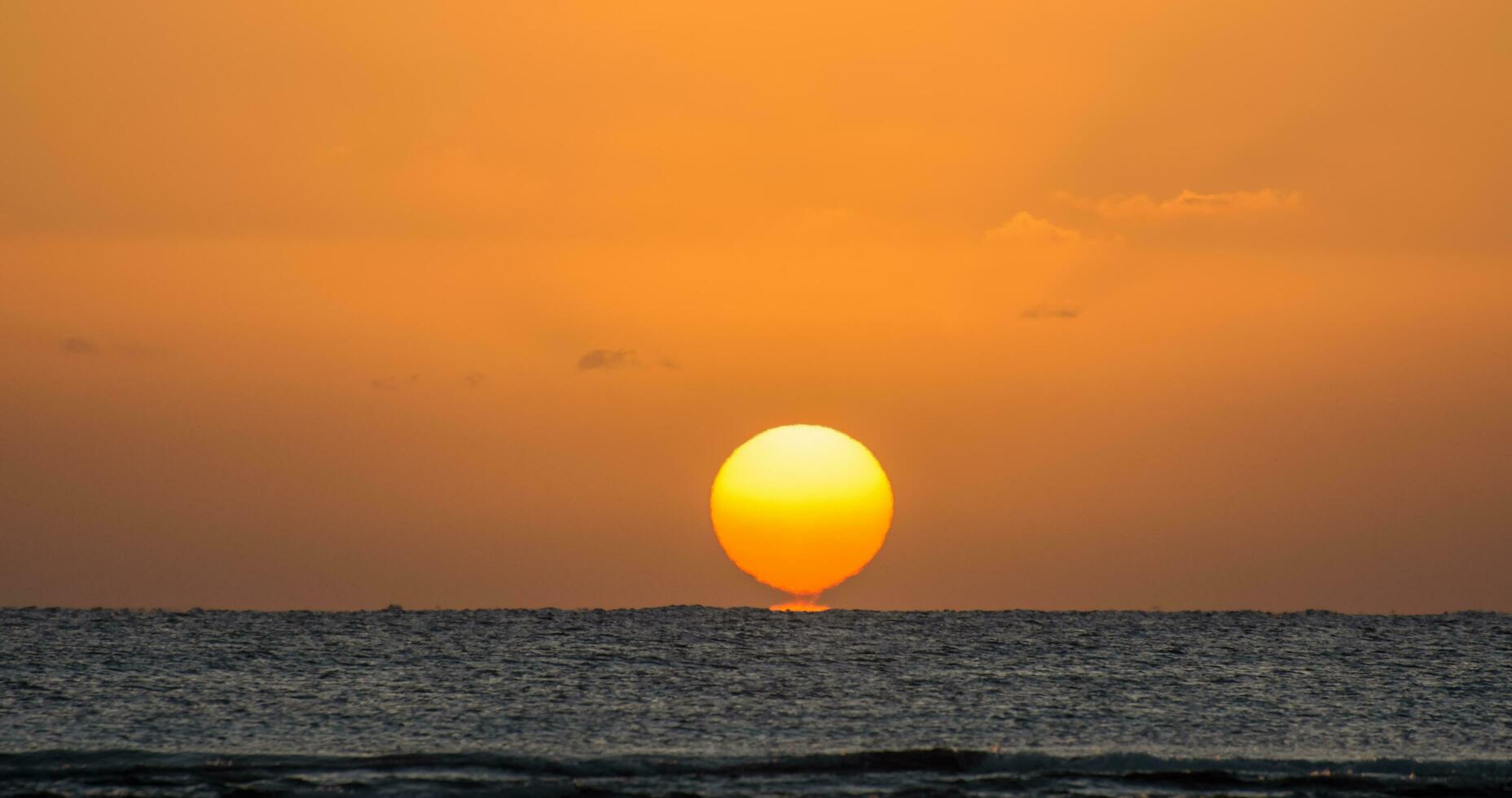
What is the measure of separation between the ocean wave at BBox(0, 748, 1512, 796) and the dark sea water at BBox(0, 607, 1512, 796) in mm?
128

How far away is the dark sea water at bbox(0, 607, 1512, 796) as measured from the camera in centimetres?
3762

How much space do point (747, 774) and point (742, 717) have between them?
1475 centimetres

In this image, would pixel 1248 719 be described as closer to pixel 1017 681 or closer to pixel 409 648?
pixel 1017 681

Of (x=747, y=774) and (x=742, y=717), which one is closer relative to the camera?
(x=747, y=774)

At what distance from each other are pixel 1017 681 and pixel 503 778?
37059 millimetres

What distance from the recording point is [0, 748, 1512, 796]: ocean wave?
36188 millimetres

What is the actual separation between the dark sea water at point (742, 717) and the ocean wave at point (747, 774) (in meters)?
0.13

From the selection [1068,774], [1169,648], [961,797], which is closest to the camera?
[961,797]

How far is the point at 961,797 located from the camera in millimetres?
35500

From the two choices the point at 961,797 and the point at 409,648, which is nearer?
the point at 961,797

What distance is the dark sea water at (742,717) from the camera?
37625 mm

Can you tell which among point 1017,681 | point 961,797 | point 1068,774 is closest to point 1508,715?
point 1017,681

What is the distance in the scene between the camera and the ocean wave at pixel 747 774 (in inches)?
1425

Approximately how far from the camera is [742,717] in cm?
5278
